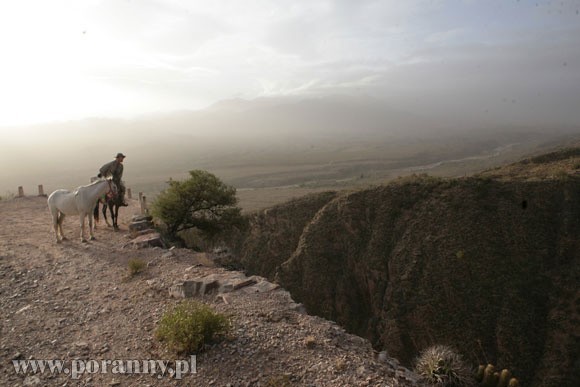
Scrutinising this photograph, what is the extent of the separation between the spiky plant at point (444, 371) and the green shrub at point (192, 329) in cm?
304

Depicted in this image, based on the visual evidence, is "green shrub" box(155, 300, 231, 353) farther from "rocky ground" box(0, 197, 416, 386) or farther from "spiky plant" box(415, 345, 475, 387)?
"spiky plant" box(415, 345, 475, 387)

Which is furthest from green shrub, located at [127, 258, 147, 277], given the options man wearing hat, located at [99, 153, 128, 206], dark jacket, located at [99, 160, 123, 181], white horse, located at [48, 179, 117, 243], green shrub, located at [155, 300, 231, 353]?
dark jacket, located at [99, 160, 123, 181]

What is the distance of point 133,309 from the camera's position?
6.98 meters

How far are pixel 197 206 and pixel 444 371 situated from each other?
12422mm

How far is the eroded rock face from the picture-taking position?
13820mm

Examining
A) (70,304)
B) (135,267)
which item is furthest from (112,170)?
(70,304)

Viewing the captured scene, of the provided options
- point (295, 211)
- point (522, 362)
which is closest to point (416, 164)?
point (295, 211)

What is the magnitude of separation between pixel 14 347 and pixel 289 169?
8376cm

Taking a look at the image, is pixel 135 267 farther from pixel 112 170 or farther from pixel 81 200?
pixel 112 170

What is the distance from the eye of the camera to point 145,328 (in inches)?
248

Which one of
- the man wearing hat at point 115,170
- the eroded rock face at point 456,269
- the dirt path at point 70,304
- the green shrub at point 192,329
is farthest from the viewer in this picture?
the eroded rock face at point 456,269

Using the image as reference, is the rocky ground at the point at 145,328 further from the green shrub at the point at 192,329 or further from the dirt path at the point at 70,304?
the green shrub at the point at 192,329

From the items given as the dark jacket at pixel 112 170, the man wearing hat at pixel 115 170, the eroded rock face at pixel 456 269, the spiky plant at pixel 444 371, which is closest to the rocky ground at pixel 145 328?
the spiky plant at pixel 444 371

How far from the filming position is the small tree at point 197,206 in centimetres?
1536
